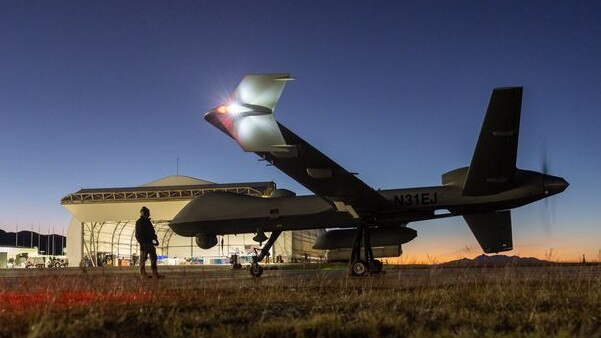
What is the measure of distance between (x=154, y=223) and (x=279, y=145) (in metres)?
52.7

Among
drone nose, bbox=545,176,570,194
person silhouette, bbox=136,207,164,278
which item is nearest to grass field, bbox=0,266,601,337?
person silhouette, bbox=136,207,164,278

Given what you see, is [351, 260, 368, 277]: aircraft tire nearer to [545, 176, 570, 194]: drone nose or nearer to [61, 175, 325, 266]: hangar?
[545, 176, 570, 194]: drone nose

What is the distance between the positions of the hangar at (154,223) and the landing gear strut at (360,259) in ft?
113

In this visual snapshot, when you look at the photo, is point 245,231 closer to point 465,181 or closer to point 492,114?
point 465,181

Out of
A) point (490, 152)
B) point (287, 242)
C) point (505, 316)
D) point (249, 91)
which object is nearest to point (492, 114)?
point (490, 152)

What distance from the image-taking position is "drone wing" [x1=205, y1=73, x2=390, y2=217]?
12000 millimetres

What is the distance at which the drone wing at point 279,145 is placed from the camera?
12000mm

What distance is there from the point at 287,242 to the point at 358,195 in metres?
49.7

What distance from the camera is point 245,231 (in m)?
20.0

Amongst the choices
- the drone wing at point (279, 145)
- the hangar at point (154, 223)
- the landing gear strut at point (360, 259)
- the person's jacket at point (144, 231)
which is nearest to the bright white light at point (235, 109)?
the drone wing at point (279, 145)

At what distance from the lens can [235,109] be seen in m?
12.9

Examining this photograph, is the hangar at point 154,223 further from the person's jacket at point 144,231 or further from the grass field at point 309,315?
the grass field at point 309,315

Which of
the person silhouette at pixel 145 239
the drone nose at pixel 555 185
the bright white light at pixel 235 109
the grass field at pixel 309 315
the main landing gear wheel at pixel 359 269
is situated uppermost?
the bright white light at pixel 235 109

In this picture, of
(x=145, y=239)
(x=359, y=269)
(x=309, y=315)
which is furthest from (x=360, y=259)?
(x=309, y=315)
